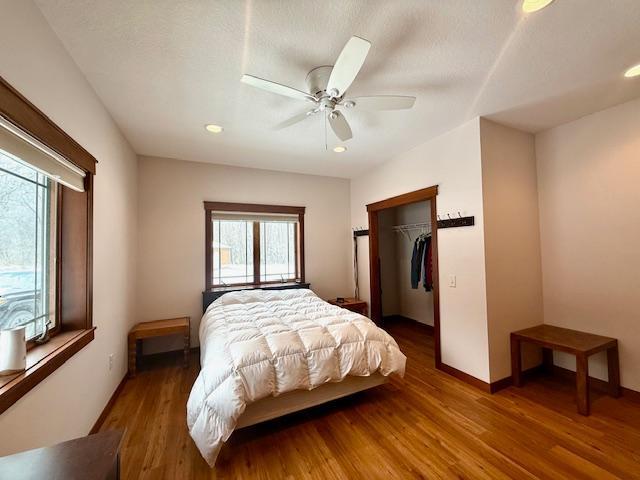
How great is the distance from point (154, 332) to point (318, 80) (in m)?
3.09

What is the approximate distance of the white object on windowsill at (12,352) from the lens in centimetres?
120

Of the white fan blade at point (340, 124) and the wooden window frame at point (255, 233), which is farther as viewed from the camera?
the wooden window frame at point (255, 233)

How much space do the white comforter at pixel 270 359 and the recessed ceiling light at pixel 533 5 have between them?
2.32 metres

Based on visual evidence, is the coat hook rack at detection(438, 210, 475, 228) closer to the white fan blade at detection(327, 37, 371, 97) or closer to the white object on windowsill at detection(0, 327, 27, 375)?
the white fan blade at detection(327, 37, 371, 97)

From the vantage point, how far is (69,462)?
81 cm

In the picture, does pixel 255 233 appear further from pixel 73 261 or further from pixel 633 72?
pixel 633 72

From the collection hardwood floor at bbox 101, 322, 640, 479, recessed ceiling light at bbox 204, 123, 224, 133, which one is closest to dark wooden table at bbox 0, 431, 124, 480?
hardwood floor at bbox 101, 322, 640, 479

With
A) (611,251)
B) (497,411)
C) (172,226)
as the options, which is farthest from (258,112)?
(611,251)

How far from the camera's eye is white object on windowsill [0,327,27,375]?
1.20 m

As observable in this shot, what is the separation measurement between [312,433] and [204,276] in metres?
2.54

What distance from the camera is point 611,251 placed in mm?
2455

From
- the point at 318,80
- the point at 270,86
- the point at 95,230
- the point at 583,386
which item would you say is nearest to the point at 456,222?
the point at 583,386

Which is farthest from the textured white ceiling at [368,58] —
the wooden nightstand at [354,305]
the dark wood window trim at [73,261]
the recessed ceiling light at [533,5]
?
the wooden nightstand at [354,305]

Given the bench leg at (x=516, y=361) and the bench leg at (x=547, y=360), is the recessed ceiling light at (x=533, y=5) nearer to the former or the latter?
the bench leg at (x=516, y=361)
